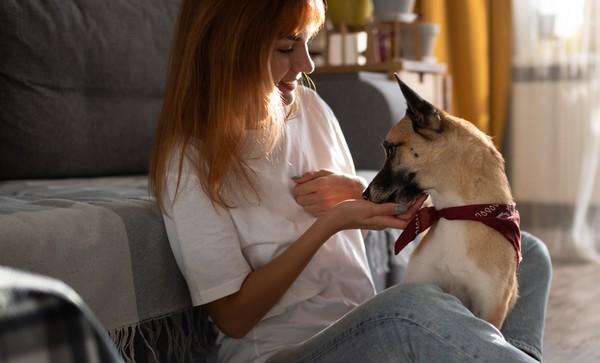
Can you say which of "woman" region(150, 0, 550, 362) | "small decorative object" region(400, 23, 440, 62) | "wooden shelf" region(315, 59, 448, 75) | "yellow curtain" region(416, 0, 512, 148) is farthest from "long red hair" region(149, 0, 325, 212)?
"yellow curtain" region(416, 0, 512, 148)

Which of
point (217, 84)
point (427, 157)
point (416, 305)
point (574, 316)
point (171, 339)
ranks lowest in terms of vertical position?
point (574, 316)

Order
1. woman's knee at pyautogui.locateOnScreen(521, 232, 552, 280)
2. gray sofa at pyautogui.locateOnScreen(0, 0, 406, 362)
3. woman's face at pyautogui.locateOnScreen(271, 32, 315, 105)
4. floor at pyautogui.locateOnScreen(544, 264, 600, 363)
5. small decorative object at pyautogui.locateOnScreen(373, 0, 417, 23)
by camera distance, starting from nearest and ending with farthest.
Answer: gray sofa at pyautogui.locateOnScreen(0, 0, 406, 362) < woman's face at pyautogui.locateOnScreen(271, 32, 315, 105) < woman's knee at pyautogui.locateOnScreen(521, 232, 552, 280) < floor at pyautogui.locateOnScreen(544, 264, 600, 363) < small decorative object at pyautogui.locateOnScreen(373, 0, 417, 23)

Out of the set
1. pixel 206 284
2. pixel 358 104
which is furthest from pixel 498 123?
pixel 206 284

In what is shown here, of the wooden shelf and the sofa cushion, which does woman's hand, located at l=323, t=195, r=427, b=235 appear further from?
the wooden shelf

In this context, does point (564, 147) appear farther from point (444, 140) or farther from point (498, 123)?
point (444, 140)

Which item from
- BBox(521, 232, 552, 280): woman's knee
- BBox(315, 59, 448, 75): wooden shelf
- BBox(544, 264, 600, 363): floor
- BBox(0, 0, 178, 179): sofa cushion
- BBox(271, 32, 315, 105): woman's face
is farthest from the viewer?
BBox(315, 59, 448, 75): wooden shelf

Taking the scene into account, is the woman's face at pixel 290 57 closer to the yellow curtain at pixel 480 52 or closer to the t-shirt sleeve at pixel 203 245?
the t-shirt sleeve at pixel 203 245

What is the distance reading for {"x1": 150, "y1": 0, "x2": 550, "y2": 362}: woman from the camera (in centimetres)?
110

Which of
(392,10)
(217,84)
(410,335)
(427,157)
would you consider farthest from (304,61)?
(392,10)

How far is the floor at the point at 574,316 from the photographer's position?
1.85 m

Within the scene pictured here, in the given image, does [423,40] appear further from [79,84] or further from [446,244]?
[446,244]

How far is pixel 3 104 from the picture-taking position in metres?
1.60

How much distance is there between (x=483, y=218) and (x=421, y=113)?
7.2 inches

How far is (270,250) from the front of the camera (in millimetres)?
1187
